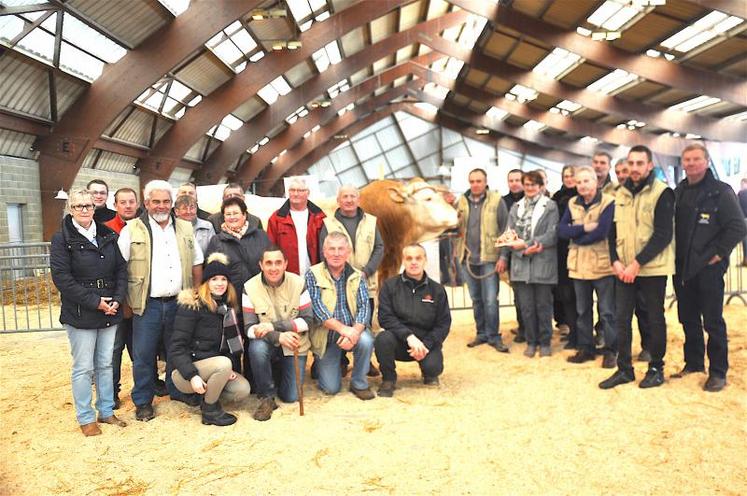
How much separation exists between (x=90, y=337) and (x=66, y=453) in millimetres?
639

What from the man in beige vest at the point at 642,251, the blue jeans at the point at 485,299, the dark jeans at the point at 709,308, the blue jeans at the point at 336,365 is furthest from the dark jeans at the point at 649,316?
the blue jeans at the point at 336,365

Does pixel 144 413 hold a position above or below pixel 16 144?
below

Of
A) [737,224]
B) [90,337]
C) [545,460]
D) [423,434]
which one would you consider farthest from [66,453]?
[737,224]

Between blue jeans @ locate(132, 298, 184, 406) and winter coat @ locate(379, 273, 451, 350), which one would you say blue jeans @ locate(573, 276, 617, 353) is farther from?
blue jeans @ locate(132, 298, 184, 406)

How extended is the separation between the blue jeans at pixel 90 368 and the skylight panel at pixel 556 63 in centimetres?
1255

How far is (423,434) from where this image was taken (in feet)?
10.9

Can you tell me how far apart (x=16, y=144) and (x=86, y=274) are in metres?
8.84

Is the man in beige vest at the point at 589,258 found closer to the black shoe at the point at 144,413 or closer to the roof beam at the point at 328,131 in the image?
the black shoe at the point at 144,413

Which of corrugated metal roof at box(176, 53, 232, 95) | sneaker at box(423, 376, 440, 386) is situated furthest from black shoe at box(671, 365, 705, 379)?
corrugated metal roof at box(176, 53, 232, 95)

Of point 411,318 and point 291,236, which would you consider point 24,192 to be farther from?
point 411,318

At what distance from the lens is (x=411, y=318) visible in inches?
A: 163

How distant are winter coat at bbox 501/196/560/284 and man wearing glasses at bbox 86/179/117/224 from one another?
10.5ft

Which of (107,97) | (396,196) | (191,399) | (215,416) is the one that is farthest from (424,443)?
(107,97)

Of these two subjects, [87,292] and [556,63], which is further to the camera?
[556,63]
